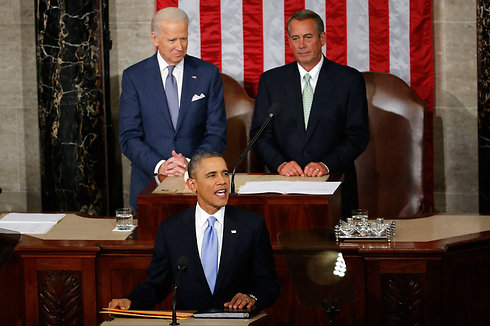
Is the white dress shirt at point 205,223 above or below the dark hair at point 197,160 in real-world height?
below

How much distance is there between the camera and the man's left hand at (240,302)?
3820 millimetres

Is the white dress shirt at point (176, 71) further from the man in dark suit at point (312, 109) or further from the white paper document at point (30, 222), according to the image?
the white paper document at point (30, 222)

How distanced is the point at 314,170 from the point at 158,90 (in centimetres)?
115

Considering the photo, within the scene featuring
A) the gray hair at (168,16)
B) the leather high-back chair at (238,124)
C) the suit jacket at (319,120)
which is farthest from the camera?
the leather high-back chair at (238,124)

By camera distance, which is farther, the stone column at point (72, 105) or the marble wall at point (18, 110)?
the marble wall at point (18, 110)

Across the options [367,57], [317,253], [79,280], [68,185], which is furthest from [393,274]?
[68,185]

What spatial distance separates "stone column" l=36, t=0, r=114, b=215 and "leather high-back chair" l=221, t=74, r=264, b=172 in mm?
1049

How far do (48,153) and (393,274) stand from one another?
3584 millimetres

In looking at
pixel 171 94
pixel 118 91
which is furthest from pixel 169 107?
pixel 118 91

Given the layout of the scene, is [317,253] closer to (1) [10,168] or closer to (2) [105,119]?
(2) [105,119]

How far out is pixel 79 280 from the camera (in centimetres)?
497

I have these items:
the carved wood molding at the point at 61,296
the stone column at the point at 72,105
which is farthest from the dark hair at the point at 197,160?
the stone column at the point at 72,105

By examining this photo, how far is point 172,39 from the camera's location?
18.4 feet

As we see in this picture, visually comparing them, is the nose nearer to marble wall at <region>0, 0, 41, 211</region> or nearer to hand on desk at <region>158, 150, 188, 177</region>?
hand on desk at <region>158, 150, 188, 177</region>
